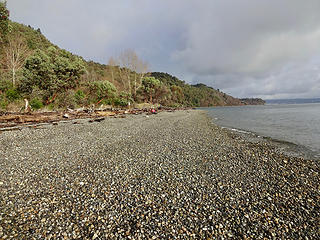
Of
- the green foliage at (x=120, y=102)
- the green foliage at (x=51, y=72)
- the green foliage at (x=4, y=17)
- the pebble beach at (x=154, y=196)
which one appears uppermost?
the green foliage at (x=4, y=17)

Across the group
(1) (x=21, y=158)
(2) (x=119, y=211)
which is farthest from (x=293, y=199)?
(1) (x=21, y=158)

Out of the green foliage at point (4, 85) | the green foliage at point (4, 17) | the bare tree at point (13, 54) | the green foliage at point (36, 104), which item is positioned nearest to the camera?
the green foliage at point (4, 17)

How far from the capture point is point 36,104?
17375 millimetres

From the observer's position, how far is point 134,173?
169 inches

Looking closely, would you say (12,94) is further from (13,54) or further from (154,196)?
(154,196)

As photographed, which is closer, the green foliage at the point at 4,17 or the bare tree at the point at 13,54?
the green foliage at the point at 4,17

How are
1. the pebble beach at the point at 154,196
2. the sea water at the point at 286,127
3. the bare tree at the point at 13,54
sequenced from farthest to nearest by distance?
the bare tree at the point at 13,54, the sea water at the point at 286,127, the pebble beach at the point at 154,196

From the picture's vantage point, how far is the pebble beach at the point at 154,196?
242 centimetres

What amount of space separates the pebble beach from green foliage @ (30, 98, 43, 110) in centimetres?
1510

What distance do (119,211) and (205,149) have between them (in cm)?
504

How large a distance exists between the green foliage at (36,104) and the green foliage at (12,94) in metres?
1.51

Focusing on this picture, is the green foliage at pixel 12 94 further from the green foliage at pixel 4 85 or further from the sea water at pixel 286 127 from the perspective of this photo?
the sea water at pixel 286 127

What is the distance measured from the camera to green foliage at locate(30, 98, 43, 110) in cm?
1711

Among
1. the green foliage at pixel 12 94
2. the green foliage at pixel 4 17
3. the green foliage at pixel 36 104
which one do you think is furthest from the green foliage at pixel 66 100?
the green foliage at pixel 4 17
